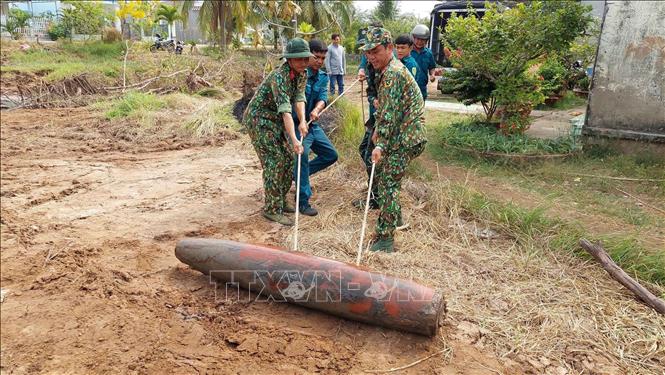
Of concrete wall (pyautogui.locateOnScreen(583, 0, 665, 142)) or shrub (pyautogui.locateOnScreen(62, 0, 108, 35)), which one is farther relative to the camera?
shrub (pyautogui.locateOnScreen(62, 0, 108, 35))

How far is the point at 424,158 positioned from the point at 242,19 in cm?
1407

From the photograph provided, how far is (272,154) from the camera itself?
4145 millimetres

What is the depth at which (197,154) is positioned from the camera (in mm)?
6746


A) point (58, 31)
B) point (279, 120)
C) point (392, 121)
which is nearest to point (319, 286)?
point (392, 121)

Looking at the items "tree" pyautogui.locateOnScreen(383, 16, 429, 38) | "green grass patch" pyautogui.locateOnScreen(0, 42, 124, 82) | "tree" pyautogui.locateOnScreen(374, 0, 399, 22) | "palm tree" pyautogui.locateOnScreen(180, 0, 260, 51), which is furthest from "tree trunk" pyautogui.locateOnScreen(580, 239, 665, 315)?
"tree" pyautogui.locateOnScreen(374, 0, 399, 22)

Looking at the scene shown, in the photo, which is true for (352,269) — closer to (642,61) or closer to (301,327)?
(301,327)

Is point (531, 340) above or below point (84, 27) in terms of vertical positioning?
below

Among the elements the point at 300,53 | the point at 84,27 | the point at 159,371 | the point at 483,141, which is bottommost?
the point at 159,371

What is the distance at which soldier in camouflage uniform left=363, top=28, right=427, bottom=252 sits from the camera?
3326mm

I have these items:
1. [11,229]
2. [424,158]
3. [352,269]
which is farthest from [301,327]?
[424,158]

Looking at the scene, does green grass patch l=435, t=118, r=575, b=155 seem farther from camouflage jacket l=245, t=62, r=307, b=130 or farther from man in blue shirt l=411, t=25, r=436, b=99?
camouflage jacket l=245, t=62, r=307, b=130

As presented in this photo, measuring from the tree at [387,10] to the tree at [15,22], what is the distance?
19.3 meters

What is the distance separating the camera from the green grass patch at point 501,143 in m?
6.12

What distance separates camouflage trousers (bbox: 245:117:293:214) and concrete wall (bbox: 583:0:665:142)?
14.3ft
